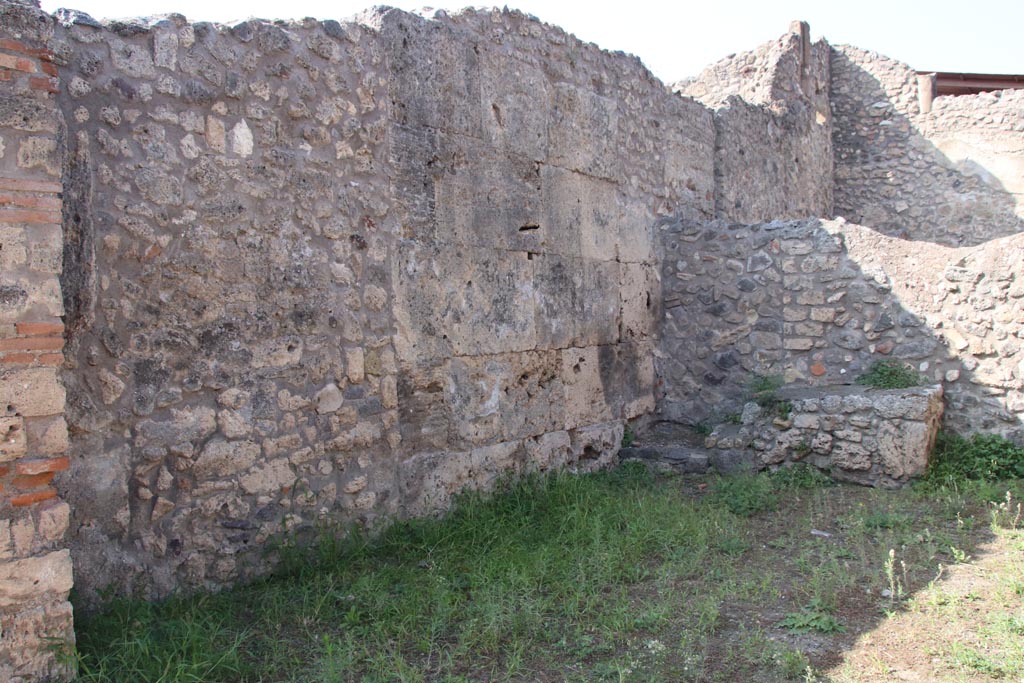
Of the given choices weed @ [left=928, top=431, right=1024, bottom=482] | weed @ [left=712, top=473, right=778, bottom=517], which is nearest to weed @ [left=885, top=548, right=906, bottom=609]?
weed @ [left=712, top=473, right=778, bottom=517]

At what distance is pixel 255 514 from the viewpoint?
422cm

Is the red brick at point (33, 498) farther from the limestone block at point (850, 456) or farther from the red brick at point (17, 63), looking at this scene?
the limestone block at point (850, 456)

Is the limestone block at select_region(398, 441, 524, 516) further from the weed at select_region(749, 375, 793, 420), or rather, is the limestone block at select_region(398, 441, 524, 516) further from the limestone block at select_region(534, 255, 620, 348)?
the weed at select_region(749, 375, 793, 420)

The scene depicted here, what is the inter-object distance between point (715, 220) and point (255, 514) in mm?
4912

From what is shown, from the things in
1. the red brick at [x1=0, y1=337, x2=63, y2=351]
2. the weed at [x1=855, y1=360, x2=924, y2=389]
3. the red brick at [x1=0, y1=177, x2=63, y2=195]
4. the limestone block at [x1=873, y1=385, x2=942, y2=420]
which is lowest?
the limestone block at [x1=873, y1=385, x2=942, y2=420]

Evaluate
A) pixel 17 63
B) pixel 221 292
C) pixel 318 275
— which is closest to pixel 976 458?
pixel 318 275

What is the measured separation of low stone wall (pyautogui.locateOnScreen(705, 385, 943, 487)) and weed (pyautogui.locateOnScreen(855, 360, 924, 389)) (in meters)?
0.15

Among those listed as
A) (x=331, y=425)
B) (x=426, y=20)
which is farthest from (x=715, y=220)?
(x=331, y=425)

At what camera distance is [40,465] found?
294cm

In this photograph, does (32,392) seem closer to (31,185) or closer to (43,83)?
(31,185)

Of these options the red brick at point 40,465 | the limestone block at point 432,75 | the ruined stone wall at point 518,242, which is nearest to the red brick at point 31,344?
the red brick at point 40,465

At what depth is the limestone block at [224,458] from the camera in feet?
13.1

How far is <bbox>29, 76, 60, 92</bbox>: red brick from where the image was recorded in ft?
9.85

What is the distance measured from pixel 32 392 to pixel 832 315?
219 inches
